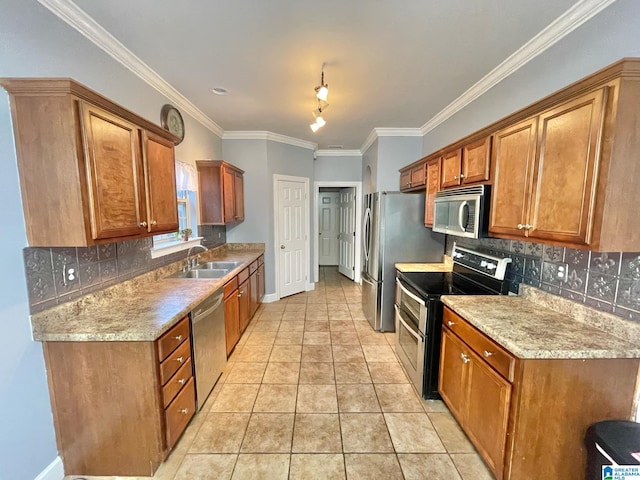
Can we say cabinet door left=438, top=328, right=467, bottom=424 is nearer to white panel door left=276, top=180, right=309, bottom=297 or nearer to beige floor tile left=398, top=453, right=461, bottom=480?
beige floor tile left=398, top=453, right=461, bottom=480

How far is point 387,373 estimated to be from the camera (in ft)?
8.74

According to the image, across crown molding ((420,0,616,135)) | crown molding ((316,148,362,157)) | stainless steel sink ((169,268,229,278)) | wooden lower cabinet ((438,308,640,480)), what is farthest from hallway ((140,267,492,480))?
crown molding ((316,148,362,157))

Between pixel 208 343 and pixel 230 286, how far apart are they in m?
0.72

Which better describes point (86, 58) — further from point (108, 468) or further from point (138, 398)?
point (108, 468)

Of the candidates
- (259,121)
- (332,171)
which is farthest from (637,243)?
(332,171)

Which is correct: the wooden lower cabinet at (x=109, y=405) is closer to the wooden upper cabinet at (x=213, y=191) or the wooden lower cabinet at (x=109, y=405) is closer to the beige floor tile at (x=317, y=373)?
the beige floor tile at (x=317, y=373)

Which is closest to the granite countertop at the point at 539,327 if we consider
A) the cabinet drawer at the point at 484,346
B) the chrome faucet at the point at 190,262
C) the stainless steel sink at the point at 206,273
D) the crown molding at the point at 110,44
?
the cabinet drawer at the point at 484,346

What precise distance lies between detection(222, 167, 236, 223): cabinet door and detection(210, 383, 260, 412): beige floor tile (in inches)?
81.4

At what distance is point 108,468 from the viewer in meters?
1.60

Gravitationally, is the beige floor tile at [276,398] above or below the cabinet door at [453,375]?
below

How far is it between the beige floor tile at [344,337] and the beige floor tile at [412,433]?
1.18 m

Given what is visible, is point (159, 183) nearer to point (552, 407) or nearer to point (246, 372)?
point (246, 372)

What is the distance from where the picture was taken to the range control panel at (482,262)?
84.2 inches

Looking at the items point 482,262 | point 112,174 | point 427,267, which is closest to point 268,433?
point 112,174
